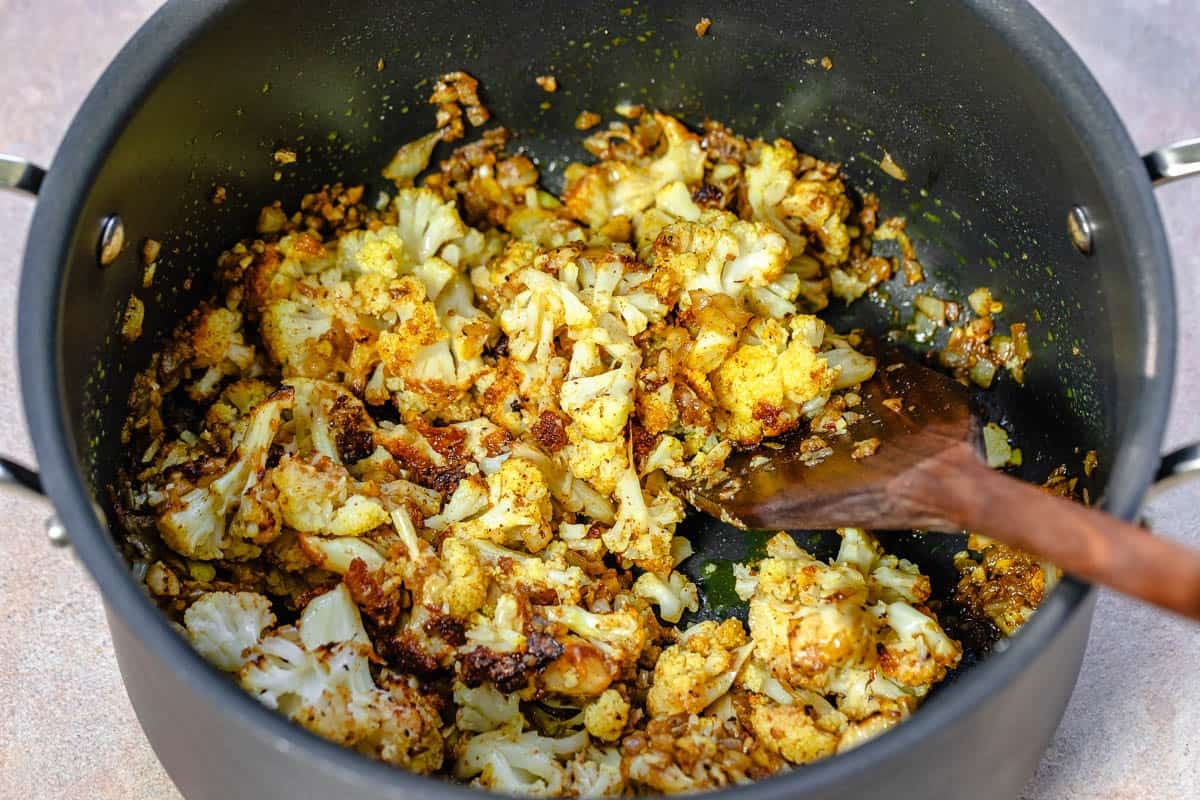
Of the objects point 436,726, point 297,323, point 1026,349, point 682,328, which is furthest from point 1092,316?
point 297,323

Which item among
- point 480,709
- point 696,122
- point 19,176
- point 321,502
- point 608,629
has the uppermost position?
point 19,176

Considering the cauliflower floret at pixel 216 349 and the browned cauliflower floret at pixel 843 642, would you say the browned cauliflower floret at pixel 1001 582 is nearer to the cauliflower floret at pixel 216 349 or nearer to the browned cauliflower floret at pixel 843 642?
the browned cauliflower floret at pixel 843 642

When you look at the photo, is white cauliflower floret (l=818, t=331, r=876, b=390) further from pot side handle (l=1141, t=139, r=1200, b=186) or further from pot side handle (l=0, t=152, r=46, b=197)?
pot side handle (l=0, t=152, r=46, b=197)

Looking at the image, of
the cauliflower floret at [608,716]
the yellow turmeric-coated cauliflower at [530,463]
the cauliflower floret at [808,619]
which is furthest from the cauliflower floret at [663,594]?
the cauliflower floret at [608,716]

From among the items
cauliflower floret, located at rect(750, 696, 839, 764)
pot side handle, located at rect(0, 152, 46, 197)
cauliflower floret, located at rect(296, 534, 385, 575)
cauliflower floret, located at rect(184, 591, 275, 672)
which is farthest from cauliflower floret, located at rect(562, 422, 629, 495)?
pot side handle, located at rect(0, 152, 46, 197)

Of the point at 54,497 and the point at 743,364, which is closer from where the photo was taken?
the point at 54,497

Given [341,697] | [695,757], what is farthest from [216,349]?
[695,757]

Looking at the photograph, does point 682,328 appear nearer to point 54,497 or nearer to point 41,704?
point 54,497

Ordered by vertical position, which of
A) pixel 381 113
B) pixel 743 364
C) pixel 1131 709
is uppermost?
pixel 381 113

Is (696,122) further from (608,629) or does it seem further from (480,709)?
(480,709)
